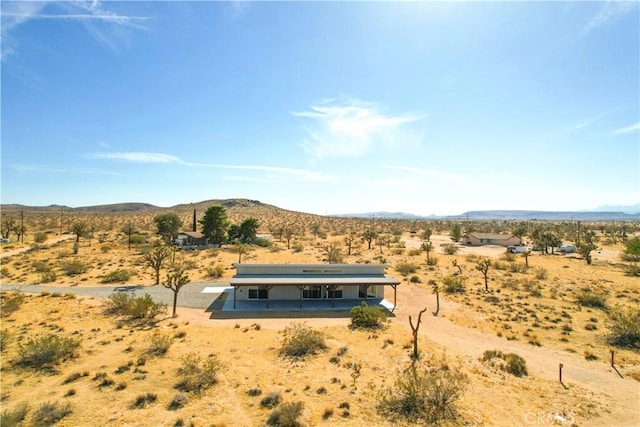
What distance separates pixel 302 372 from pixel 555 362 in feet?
52.2

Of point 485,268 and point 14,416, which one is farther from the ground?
point 485,268

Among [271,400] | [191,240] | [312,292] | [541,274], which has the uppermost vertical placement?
[191,240]

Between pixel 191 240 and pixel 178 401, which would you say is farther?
pixel 191 240

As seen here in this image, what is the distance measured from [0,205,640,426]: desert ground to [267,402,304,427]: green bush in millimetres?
329

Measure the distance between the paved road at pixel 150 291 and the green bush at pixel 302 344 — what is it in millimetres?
12681

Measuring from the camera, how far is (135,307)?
28.2m

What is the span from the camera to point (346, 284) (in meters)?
34.5

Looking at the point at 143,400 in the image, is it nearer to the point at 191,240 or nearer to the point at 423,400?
the point at 423,400

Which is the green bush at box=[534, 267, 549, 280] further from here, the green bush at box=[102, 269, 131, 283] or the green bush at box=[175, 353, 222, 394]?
the green bush at box=[102, 269, 131, 283]

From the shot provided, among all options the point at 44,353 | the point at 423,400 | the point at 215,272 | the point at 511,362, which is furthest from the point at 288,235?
the point at 423,400

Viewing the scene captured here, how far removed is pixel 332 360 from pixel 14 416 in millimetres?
14828

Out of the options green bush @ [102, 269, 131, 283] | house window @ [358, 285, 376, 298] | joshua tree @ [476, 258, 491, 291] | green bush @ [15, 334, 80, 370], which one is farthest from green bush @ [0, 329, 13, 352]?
joshua tree @ [476, 258, 491, 291]

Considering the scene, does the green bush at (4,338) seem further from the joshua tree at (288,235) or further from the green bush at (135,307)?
the joshua tree at (288,235)

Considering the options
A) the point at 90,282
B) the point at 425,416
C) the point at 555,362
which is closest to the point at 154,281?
the point at 90,282
